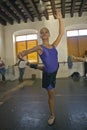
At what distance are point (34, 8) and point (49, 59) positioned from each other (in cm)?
744

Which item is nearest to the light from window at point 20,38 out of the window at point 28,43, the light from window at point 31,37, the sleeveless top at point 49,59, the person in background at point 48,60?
the window at point 28,43

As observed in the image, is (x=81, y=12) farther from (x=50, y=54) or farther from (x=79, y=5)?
(x=50, y=54)

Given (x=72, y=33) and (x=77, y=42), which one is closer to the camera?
(x=77, y=42)

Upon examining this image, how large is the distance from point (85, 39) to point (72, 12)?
165cm

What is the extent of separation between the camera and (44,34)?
3.23m

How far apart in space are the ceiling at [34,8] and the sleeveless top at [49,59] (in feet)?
20.7

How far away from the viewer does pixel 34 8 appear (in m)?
10.1

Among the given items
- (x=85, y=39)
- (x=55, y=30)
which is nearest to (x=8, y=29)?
(x=55, y=30)

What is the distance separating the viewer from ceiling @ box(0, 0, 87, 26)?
9.52 m

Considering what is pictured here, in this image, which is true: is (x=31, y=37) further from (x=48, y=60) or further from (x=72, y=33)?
(x=48, y=60)

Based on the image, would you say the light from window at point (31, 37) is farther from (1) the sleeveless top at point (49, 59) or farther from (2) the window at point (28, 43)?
(1) the sleeveless top at point (49, 59)

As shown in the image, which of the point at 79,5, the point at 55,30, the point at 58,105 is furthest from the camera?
the point at 55,30

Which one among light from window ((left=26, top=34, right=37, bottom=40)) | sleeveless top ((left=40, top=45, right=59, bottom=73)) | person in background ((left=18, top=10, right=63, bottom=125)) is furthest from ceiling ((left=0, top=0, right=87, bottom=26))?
sleeveless top ((left=40, top=45, right=59, bottom=73))

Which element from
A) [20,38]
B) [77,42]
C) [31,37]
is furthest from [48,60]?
[20,38]
